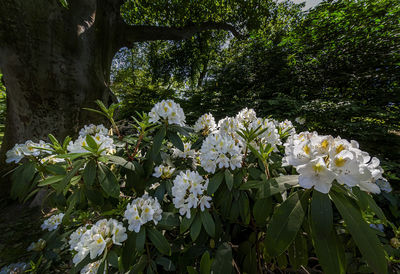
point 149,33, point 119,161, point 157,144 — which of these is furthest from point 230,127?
point 149,33

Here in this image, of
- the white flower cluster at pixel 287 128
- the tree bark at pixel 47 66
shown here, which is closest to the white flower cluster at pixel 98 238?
the white flower cluster at pixel 287 128

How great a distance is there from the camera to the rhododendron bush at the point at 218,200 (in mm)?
531

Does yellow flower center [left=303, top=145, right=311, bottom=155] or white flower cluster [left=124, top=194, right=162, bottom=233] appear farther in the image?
white flower cluster [left=124, top=194, right=162, bottom=233]

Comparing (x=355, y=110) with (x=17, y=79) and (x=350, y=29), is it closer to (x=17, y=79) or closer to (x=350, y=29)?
(x=350, y=29)

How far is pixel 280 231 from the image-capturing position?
1.82 ft

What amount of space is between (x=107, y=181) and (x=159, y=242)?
40cm

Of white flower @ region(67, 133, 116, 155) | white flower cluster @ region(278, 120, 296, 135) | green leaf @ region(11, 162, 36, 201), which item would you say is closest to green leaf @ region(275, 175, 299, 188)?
white flower cluster @ region(278, 120, 296, 135)

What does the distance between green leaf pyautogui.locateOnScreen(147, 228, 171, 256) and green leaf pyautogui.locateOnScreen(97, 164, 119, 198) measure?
26 centimetres

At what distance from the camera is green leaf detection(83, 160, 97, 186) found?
0.76 metres

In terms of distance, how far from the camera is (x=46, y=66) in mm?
2070

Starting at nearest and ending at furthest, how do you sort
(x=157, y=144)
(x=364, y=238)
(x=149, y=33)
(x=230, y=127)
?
(x=364, y=238) < (x=157, y=144) < (x=230, y=127) < (x=149, y=33)

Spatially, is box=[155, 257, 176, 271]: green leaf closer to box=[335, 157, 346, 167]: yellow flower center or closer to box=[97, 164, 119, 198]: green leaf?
box=[97, 164, 119, 198]: green leaf

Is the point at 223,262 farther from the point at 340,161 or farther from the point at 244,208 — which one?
the point at 340,161

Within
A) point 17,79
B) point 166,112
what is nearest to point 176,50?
point 17,79
